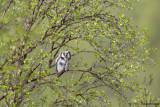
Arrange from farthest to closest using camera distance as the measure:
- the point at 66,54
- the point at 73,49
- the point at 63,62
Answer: the point at 63,62 < the point at 66,54 < the point at 73,49

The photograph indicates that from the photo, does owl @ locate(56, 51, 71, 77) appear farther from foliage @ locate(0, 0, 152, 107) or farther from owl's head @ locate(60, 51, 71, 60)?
foliage @ locate(0, 0, 152, 107)

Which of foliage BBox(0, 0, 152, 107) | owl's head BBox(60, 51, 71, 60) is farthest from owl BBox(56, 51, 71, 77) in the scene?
foliage BBox(0, 0, 152, 107)

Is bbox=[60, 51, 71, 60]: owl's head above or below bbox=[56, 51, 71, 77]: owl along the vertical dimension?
above

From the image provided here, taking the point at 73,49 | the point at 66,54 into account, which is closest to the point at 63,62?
the point at 66,54

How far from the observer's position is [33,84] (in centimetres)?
1185

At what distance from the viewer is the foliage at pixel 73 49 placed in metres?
11.2

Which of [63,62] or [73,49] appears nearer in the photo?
[73,49]

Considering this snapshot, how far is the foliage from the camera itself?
11188mm

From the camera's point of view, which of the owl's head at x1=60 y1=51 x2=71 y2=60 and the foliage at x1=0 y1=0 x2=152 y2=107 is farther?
the owl's head at x1=60 y1=51 x2=71 y2=60

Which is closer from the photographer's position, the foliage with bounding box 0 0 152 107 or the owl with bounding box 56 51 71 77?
the foliage with bounding box 0 0 152 107

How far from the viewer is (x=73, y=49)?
12.4 metres

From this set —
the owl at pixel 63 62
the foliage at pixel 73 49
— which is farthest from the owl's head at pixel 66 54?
the foliage at pixel 73 49

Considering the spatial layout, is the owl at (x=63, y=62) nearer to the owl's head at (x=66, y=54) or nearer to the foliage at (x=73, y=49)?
the owl's head at (x=66, y=54)

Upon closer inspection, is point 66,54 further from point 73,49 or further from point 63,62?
point 73,49
